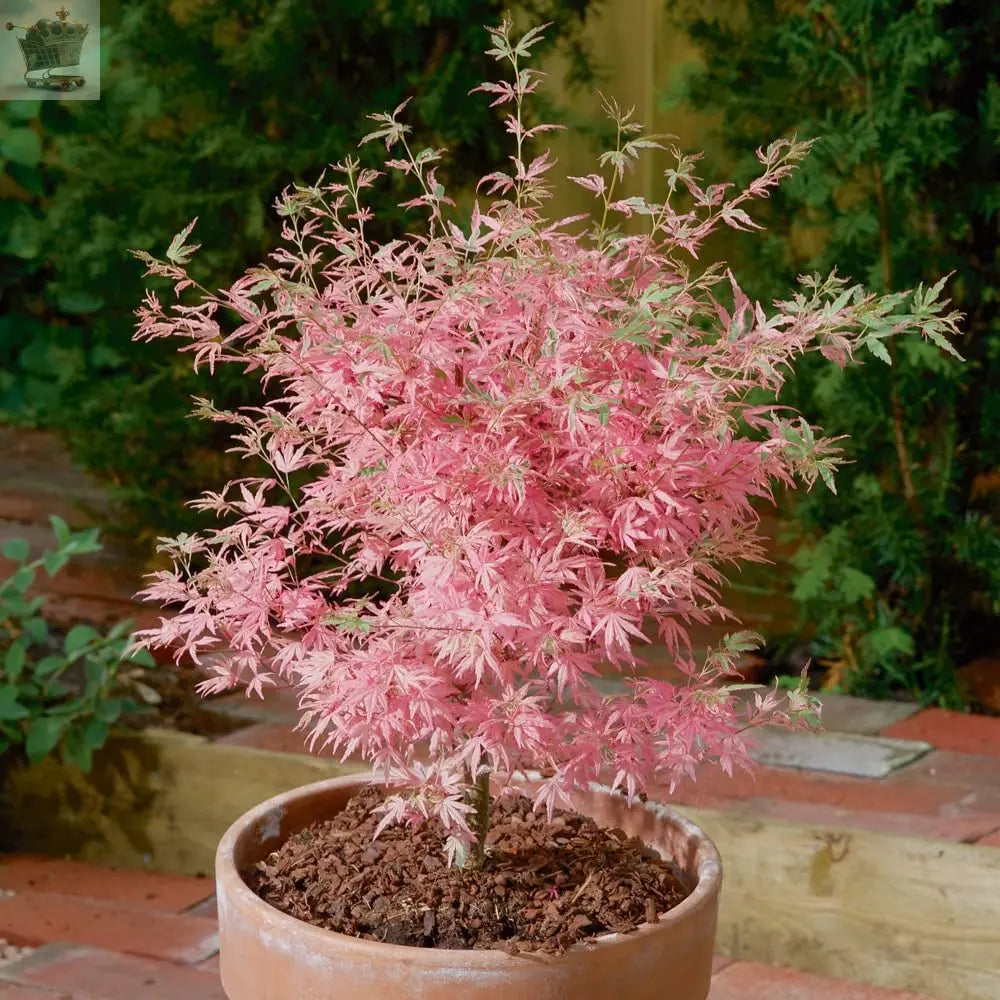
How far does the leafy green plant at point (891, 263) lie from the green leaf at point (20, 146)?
1.31 m

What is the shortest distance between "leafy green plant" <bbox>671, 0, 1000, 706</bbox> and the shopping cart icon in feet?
4.02

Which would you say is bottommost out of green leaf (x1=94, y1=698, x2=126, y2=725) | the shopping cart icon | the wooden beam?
the wooden beam

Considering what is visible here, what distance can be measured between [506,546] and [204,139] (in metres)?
2.16

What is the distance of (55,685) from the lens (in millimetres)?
2705

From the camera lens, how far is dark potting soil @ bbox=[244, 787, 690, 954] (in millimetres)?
1317

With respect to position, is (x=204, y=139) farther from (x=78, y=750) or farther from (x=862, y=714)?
(x=862, y=714)

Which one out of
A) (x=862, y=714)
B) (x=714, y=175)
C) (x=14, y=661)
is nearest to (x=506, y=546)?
(x=14, y=661)

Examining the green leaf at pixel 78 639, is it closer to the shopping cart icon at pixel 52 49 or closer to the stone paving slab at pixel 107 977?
the stone paving slab at pixel 107 977

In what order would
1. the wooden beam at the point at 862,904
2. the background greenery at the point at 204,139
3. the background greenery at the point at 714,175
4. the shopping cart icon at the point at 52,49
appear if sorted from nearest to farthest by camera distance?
the wooden beam at the point at 862,904 → the shopping cart icon at the point at 52,49 → the background greenery at the point at 714,175 → the background greenery at the point at 204,139

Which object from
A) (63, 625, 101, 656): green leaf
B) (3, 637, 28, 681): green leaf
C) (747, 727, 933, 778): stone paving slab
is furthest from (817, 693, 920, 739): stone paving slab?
(3, 637, 28, 681): green leaf

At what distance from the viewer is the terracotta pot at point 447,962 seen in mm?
1201

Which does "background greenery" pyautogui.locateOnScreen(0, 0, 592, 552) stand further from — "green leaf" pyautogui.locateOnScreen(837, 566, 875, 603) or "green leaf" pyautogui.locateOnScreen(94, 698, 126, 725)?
"green leaf" pyautogui.locateOnScreen(837, 566, 875, 603)

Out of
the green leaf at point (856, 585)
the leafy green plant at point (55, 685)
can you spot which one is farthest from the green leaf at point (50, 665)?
the green leaf at point (856, 585)

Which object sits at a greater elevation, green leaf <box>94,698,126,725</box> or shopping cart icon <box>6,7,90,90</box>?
shopping cart icon <box>6,7,90,90</box>
